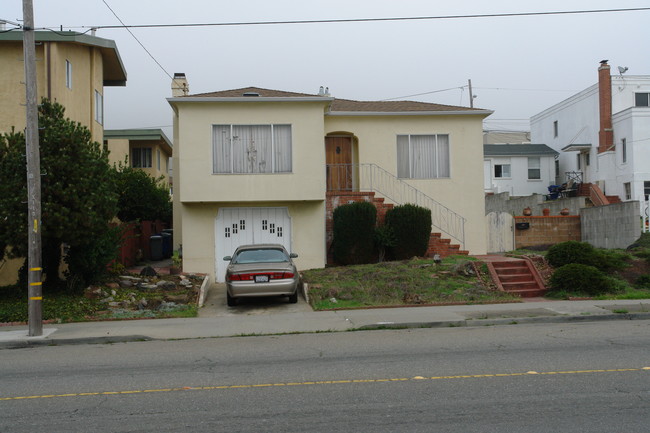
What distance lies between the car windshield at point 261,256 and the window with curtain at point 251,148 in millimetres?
4272

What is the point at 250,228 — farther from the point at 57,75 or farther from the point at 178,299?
the point at 57,75

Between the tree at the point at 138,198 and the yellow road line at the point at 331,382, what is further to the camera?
the tree at the point at 138,198

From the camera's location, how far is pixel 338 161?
21656 mm

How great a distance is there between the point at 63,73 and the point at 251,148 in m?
7.37

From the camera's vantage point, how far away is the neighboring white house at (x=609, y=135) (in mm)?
33500

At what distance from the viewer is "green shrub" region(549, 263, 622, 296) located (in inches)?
614

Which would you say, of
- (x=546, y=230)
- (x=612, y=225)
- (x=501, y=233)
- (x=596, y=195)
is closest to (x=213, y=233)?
(x=501, y=233)

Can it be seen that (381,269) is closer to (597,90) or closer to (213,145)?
(213,145)

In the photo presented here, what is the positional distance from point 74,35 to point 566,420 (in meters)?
20.3

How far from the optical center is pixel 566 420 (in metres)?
5.90

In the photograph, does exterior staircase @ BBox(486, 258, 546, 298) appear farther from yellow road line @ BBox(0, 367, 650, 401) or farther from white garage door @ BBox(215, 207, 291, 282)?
yellow road line @ BBox(0, 367, 650, 401)

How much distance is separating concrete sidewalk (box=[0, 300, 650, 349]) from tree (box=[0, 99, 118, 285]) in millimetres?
2302

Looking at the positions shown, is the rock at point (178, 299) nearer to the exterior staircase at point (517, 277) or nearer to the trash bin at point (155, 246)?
the exterior staircase at point (517, 277)

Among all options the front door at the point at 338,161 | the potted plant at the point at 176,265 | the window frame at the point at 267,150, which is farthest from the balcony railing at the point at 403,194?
the potted plant at the point at 176,265
